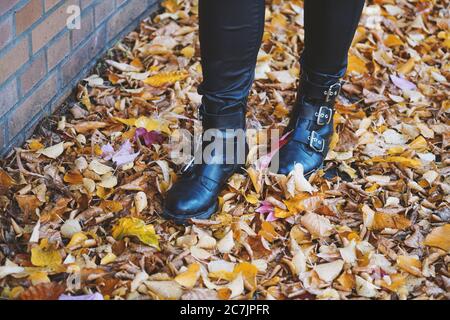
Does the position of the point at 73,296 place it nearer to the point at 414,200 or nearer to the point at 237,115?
the point at 237,115

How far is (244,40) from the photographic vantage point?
1.65 metres

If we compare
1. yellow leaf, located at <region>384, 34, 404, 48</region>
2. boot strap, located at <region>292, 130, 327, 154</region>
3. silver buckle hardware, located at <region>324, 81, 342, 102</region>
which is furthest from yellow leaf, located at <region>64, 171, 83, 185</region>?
yellow leaf, located at <region>384, 34, 404, 48</region>

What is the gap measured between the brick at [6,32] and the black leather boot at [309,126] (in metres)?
0.75

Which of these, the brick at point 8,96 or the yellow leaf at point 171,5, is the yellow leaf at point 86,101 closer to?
the brick at point 8,96

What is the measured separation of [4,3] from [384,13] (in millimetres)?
1575

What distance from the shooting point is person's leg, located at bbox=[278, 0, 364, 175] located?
5.73ft

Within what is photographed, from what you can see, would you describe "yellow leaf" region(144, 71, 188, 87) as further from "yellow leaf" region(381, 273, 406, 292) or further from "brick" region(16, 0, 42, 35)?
"yellow leaf" region(381, 273, 406, 292)

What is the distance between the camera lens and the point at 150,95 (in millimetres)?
2252

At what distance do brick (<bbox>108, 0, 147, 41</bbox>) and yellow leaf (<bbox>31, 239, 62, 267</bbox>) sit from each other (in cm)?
96

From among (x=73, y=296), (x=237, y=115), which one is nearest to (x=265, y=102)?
(x=237, y=115)

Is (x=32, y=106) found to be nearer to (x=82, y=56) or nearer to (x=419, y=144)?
(x=82, y=56)

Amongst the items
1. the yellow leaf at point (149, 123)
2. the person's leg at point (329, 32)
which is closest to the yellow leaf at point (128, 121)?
the yellow leaf at point (149, 123)

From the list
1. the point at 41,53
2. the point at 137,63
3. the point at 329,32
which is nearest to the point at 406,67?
the point at 329,32

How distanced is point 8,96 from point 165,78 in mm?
591
